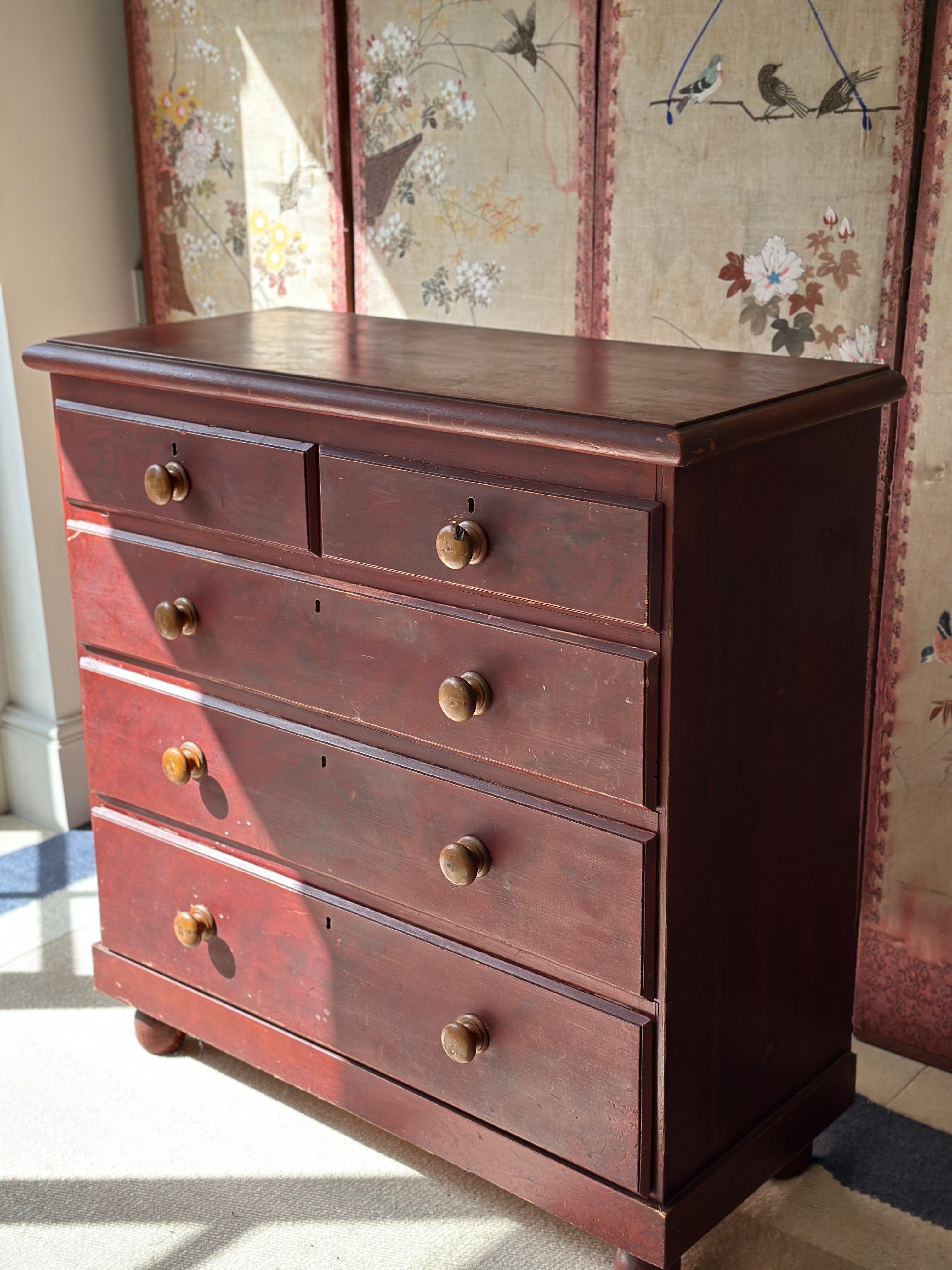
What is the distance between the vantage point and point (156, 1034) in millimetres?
2287

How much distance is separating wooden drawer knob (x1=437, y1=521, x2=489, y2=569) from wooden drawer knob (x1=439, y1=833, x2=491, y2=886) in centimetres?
36

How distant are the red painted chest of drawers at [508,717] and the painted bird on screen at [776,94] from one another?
39 cm

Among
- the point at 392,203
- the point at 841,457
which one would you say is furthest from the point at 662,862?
the point at 392,203

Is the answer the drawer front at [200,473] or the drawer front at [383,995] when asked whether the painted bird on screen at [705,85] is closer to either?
the drawer front at [200,473]

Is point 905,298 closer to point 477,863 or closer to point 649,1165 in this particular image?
point 477,863

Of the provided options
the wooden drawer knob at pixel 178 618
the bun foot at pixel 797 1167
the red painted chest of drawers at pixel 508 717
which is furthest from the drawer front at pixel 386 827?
the bun foot at pixel 797 1167

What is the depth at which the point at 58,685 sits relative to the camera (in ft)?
9.84

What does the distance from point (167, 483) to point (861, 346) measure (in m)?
1.03

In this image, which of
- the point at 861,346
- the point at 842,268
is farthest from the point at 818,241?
the point at 861,346

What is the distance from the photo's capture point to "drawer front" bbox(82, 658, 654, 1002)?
161 cm

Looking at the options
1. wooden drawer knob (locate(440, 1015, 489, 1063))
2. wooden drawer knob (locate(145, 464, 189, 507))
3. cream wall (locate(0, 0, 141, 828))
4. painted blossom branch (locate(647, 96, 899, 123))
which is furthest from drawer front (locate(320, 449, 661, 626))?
cream wall (locate(0, 0, 141, 828))

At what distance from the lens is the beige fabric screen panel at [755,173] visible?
1913mm

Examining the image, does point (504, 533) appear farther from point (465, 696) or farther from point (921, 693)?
point (921, 693)

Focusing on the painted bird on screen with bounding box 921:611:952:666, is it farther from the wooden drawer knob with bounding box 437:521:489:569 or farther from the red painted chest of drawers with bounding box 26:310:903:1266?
the wooden drawer knob with bounding box 437:521:489:569
